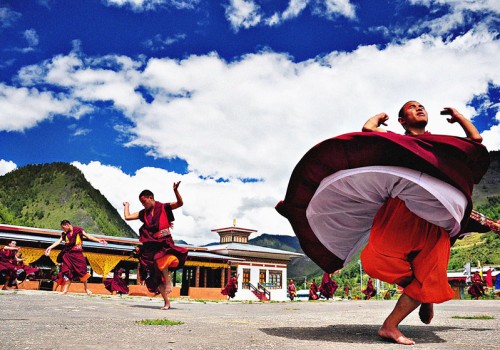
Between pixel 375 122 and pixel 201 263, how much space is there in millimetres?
25766

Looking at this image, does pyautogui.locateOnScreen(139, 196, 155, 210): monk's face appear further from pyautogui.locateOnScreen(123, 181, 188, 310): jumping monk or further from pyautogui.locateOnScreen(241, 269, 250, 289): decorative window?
pyautogui.locateOnScreen(241, 269, 250, 289): decorative window

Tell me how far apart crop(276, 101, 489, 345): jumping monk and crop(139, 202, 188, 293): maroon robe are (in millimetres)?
2907

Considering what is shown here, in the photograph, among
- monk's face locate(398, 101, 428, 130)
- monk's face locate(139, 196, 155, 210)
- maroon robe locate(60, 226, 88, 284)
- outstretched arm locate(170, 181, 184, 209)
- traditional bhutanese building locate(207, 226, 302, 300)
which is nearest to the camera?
monk's face locate(398, 101, 428, 130)

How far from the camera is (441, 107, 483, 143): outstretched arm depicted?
9.48 ft

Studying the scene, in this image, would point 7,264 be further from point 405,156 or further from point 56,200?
point 56,200

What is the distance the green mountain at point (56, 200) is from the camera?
95.1 m

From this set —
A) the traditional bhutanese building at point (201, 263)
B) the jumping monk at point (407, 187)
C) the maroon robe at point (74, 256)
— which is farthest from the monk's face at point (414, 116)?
the traditional bhutanese building at point (201, 263)

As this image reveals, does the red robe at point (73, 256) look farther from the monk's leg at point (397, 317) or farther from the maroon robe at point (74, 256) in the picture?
the monk's leg at point (397, 317)

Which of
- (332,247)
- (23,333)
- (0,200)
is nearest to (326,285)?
(332,247)

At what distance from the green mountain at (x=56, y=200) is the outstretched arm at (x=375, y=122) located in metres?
91.2

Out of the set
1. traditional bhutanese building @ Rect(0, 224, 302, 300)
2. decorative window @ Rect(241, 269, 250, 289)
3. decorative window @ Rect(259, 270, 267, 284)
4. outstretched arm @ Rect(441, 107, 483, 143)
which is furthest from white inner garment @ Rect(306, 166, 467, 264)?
decorative window @ Rect(259, 270, 267, 284)

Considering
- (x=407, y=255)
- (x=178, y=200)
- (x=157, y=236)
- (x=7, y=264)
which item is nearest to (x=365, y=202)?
(x=407, y=255)

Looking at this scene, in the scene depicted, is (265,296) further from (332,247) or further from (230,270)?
(332,247)

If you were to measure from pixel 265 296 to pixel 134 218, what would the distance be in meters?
29.0
